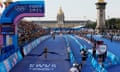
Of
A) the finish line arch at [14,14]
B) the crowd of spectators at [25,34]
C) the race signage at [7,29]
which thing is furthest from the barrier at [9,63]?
the crowd of spectators at [25,34]

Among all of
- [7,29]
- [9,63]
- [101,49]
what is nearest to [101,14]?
[7,29]

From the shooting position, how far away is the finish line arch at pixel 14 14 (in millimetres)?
28578

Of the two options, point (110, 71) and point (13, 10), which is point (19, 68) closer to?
point (110, 71)

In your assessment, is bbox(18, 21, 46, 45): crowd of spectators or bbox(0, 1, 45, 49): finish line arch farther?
bbox(18, 21, 46, 45): crowd of spectators

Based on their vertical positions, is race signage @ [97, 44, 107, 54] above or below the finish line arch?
below

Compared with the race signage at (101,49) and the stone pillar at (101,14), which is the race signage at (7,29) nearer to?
the race signage at (101,49)

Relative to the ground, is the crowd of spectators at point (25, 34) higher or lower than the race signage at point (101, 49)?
lower

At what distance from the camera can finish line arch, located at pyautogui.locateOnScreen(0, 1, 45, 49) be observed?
93.8 feet

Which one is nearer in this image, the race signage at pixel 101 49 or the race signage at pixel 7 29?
the race signage at pixel 101 49

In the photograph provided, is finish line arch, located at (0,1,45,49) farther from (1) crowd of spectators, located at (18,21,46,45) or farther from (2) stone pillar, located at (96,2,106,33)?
(2) stone pillar, located at (96,2,106,33)

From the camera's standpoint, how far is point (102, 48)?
64.1 feet

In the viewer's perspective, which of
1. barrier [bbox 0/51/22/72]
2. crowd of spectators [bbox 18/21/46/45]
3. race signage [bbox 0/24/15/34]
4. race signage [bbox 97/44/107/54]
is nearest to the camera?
barrier [bbox 0/51/22/72]

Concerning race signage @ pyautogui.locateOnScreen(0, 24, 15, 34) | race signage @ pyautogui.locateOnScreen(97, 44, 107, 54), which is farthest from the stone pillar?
race signage @ pyautogui.locateOnScreen(97, 44, 107, 54)

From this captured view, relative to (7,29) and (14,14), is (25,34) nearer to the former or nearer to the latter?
(14,14)
